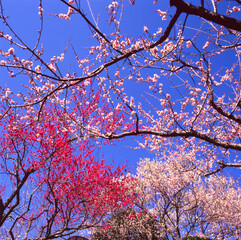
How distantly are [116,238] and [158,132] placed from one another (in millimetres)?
13375

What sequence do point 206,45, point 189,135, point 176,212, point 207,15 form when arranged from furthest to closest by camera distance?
point 176,212
point 206,45
point 189,135
point 207,15

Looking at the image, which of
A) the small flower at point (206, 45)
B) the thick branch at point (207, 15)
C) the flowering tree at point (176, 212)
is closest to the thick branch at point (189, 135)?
the small flower at point (206, 45)

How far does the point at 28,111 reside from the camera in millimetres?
9266

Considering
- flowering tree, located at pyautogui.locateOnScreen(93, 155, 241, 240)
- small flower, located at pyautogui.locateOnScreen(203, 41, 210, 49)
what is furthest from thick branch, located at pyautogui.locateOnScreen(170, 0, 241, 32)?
flowering tree, located at pyautogui.locateOnScreen(93, 155, 241, 240)

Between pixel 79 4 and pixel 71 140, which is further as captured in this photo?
pixel 71 140

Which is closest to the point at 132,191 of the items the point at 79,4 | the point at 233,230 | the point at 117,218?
the point at 117,218

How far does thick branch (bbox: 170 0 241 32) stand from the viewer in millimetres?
3363

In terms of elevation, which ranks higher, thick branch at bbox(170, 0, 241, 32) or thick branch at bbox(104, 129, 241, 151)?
thick branch at bbox(170, 0, 241, 32)

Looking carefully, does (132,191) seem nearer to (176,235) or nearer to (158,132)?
(176,235)

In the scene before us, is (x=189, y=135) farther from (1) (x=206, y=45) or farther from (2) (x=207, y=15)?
(2) (x=207, y=15)

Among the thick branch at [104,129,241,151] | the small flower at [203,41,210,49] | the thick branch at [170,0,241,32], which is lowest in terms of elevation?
the thick branch at [104,129,241,151]

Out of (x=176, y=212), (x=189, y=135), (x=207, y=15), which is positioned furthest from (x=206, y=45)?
(x=176, y=212)

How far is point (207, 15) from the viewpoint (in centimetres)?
340

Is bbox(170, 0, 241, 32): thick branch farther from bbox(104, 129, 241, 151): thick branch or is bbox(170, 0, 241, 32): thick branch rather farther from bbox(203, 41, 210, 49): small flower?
bbox(104, 129, 241, 151): thick branch
